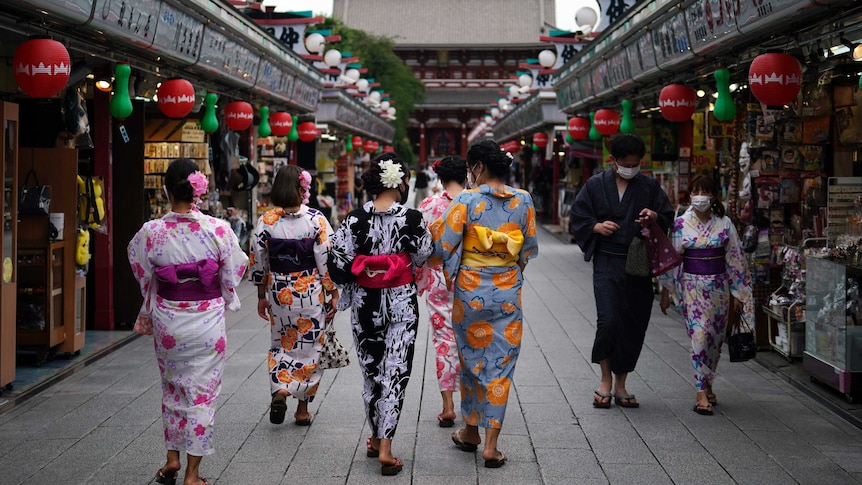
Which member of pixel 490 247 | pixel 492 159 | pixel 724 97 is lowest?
pixel 490 247

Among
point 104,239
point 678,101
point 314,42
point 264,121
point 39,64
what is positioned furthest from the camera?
point 314,42

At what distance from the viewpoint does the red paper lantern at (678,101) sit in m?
9.52

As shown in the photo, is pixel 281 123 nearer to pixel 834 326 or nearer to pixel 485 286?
pixel 834 326

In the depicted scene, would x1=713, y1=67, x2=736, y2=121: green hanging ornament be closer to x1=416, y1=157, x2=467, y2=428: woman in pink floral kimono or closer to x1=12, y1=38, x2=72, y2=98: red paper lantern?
x1=416, y1=157, x2=467, y2=428: woman in pink floral kimono

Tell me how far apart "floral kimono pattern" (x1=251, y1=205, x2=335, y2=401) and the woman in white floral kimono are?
741mm

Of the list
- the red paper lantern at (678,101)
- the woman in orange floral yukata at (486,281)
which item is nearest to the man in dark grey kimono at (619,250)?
the woman in orange floral yukata at (486,281)

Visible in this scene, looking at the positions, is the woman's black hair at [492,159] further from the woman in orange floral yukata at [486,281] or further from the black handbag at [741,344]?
the black handbag at [741,344]

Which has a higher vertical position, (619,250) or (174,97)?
(174,97)

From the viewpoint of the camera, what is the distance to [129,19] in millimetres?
7391

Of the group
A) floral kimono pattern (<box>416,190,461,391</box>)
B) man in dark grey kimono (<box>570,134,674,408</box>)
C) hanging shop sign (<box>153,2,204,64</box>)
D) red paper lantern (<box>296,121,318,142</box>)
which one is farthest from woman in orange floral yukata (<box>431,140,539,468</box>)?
red paper lantern (<box>296,121,318,142</box>)

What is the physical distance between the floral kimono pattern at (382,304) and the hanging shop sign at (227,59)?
16.1 feet

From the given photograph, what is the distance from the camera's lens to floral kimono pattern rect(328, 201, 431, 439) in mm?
5398

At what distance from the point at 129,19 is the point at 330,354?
317 cm

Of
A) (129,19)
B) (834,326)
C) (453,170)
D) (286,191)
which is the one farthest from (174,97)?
(834,326)
